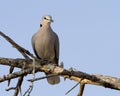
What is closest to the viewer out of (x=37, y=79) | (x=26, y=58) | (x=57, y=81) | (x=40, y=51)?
(x=37, y=79)

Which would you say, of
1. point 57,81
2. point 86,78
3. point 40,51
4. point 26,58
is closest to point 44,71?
point 26,58

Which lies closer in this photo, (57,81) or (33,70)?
(33,70)

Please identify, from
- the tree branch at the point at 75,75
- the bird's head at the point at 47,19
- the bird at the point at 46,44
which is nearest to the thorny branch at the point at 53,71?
the tree branch at the point at 75,75

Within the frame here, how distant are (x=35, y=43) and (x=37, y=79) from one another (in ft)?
20.4

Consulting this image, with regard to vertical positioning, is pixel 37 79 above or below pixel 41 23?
below

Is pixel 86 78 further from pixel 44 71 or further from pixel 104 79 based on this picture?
pixel 44 71

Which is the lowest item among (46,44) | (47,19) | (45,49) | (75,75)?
(75,75)

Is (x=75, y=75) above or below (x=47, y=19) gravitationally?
below

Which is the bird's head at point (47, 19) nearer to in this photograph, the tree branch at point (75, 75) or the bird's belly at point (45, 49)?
the bird's belly at point (45, 49)

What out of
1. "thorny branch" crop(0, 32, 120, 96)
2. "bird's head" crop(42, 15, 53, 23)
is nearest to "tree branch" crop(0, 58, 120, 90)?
"thorny branch" crop(0, 32, 120, 96)

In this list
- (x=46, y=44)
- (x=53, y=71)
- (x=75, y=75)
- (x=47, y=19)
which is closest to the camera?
(x=75, y=75)

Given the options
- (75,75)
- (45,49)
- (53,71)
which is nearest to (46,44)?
(45,49)

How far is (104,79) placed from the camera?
5031 mm

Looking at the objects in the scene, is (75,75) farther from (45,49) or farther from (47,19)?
(47,19)
